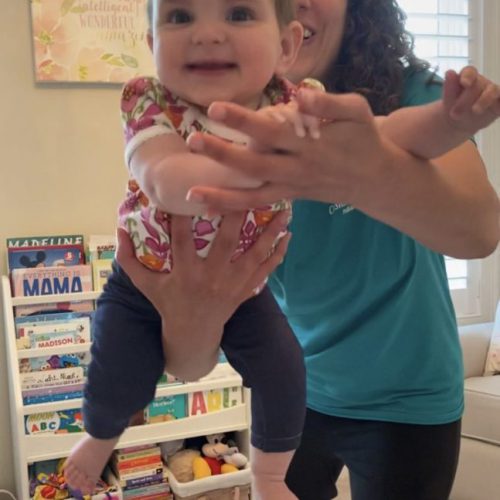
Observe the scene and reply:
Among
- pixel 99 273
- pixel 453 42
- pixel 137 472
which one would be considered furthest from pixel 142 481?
pixel 453 42

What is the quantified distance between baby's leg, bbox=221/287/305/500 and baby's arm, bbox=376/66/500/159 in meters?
0.36

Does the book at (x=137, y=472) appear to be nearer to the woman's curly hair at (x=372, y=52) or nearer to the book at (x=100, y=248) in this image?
the book at (x=100, y=248)

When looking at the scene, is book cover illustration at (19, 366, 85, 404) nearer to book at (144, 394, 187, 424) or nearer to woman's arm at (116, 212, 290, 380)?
book at (144, 394, 187, 424)

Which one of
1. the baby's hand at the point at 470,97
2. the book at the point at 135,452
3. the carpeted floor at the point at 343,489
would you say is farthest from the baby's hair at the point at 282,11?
the carpeted floor at the point at 343,489

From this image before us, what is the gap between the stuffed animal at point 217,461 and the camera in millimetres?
2281

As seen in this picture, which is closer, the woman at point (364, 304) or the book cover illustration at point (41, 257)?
the woman at point (364, 304)

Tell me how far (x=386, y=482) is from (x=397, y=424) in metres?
0.10

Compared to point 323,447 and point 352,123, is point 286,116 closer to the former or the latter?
point 352,123

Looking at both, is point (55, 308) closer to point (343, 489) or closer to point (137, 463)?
point (137, 463)

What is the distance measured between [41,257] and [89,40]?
0.78m

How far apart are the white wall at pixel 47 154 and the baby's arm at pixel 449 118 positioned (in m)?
1.88

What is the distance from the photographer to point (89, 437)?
106 cm

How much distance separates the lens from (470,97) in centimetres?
64

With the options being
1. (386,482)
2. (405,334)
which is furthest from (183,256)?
(386,482)
